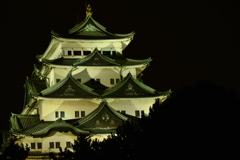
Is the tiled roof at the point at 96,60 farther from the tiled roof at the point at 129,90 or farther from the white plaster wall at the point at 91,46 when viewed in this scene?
the tiled roof at the point at 129,90

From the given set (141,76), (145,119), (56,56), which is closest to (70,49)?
(56,56)

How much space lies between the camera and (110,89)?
6138 cm

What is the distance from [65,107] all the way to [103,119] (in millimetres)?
4646

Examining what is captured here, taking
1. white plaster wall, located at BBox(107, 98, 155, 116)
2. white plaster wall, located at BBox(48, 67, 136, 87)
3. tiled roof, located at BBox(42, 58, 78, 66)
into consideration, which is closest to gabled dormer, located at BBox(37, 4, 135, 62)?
tiled roof, located at BBox(42, 58, 78, 66)

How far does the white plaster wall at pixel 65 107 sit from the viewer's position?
5984cm

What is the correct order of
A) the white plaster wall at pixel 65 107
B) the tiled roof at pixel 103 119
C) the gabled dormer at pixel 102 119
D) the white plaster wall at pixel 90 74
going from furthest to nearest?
the white plaster wall at pixel 90 74 → the white plaster wall at pixel 65 107 → the tiled roof at pixel 103 119 → the gabled dormer at pixel 102 119

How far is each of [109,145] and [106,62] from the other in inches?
962

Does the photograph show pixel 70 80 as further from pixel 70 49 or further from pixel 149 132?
pixel 149 132

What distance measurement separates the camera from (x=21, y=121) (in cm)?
6141

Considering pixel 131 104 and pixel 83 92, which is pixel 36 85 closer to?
pixel 83 92

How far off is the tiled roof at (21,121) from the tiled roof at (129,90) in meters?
7.37

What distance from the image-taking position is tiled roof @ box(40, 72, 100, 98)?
5928cm

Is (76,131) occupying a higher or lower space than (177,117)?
lower

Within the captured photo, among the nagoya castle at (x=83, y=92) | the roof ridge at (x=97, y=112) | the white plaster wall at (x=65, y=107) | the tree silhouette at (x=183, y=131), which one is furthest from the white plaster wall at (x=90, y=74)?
the tree silhouette at (x=183, y=131)
